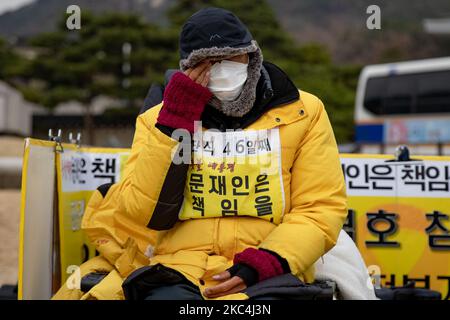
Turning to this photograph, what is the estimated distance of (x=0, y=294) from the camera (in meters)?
3.62

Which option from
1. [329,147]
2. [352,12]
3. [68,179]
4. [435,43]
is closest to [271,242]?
[329,147]

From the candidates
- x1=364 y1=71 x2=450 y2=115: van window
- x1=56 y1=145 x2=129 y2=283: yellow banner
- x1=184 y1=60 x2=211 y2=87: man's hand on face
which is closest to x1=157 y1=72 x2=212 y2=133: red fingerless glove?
x1=184 y1=60 x2=211 y2=87: man's hand on face

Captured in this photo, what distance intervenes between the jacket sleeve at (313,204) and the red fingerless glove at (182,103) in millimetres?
447

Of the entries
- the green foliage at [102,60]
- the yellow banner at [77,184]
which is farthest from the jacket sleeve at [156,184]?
the green foliage at [102,60]

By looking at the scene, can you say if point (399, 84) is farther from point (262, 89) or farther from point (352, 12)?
point (352, 12)

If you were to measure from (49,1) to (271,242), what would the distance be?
100871mm

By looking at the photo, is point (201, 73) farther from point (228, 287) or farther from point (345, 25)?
point (345, 25)

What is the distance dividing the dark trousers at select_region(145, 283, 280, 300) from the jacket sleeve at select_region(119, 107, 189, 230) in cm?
35

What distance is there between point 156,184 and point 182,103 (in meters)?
0.33

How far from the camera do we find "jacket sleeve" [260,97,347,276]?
260cm

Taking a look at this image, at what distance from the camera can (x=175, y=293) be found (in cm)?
246

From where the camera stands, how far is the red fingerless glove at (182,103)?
269cm
